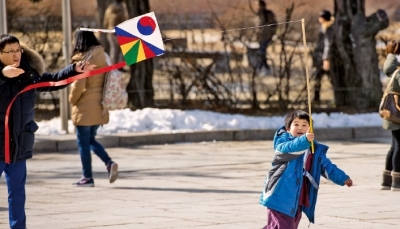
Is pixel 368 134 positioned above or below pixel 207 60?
below

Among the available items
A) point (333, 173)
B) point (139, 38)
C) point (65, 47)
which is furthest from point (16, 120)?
point (65, 47)

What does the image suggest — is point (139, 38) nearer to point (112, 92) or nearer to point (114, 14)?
point (112, 92)

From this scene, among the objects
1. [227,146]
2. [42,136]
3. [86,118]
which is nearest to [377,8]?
[227,146]

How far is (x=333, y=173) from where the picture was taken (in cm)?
764

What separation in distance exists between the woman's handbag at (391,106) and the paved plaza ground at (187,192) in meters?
0.74

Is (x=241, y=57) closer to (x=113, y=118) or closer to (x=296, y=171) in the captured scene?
(x=113, y=118)

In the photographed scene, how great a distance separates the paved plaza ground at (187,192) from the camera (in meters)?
9.48

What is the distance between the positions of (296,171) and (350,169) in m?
5.73

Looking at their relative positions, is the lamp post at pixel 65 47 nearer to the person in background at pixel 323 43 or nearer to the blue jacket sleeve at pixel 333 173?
the person in background at pixel 323 43

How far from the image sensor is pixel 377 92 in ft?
64.8

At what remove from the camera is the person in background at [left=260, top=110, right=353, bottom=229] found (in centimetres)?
755

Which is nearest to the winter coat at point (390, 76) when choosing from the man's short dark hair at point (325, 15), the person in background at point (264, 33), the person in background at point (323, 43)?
the person in background at point (264, 33)

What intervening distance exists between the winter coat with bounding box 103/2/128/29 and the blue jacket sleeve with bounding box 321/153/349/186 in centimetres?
1178

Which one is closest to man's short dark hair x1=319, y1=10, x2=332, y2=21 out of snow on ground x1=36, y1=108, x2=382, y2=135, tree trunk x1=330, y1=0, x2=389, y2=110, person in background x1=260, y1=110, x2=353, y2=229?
tree trunk x1=330, y1=0, x2=389, y2=110
